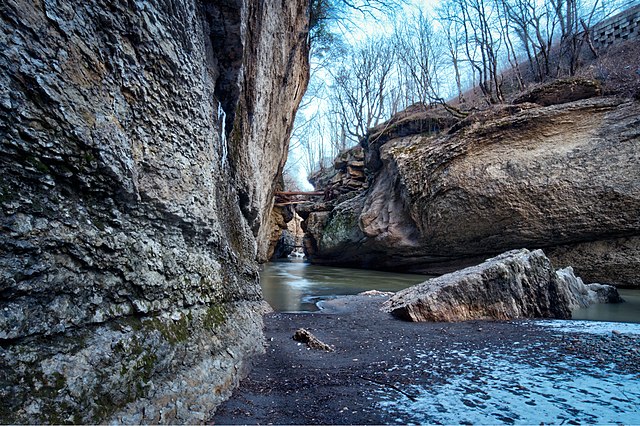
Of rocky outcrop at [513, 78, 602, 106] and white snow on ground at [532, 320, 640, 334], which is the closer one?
white snow on ground at [532, 320, 640, 334]

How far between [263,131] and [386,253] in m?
9.95

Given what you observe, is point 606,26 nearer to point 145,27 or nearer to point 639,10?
point 639,10

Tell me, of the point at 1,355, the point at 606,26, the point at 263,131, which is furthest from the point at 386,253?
the point at 606,26

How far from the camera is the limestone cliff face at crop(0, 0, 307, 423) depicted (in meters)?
1.45

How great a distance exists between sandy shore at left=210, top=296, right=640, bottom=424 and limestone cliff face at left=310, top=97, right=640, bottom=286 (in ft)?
21.0

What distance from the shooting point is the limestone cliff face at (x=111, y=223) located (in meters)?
1.45

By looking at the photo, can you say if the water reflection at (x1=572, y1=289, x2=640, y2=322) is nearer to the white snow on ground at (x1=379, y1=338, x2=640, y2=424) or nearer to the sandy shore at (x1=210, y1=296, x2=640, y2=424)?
the sandy shore at (x1=210, y1=296, x2=640, y2=424)

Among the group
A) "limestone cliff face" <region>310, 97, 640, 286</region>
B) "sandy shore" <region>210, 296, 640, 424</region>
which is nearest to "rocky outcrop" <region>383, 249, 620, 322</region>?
"sandy shore" <region>210, 296, 640, 424</region>

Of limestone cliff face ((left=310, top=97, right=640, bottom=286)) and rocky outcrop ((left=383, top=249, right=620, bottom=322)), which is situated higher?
limestone cliff face ((left=310, top=97, right=640, bottom=286))

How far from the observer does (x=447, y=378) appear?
102 inches

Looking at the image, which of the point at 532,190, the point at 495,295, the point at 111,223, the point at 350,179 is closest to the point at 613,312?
the point at 495,295

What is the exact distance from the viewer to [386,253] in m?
15.3

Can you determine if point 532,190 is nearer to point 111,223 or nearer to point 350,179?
point 111,223

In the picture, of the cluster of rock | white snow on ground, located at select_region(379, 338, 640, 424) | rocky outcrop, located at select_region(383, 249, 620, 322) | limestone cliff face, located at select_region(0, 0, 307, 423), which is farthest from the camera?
the cluster of rock
